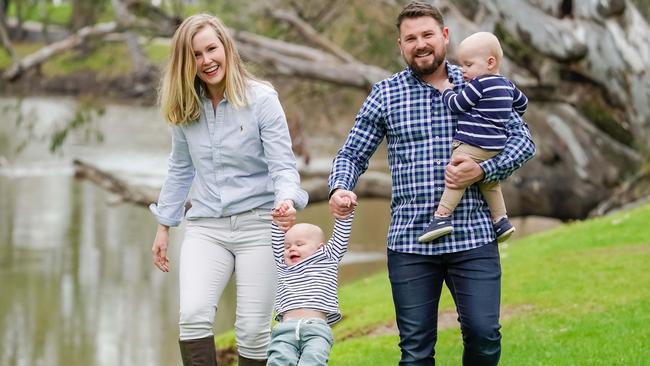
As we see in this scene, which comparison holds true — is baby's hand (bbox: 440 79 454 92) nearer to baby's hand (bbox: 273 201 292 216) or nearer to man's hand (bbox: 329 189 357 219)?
man's hand (bbox: 329 189 357 219)

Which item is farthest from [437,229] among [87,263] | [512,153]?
[87,263]

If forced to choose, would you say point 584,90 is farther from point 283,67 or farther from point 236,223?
point 236,223

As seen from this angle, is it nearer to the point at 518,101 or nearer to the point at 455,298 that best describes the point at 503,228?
the point at 455,298

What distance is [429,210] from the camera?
4.25 metres

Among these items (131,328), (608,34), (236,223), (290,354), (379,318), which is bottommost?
(131,328)

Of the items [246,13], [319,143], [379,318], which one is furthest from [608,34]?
[319,143]

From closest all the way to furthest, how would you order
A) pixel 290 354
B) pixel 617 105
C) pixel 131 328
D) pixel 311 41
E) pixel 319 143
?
1. pixel 290 354
2. pixel 131 328
3. pixel 617 105
4. pixel 311 41
5. pixel 319 143

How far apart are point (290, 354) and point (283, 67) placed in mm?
11735

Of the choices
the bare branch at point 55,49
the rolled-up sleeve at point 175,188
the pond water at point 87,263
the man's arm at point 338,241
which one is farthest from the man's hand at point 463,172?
the bare branch at point 55,49

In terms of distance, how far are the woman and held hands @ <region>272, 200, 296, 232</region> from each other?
69 millimetres

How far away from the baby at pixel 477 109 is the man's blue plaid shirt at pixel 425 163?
5cm

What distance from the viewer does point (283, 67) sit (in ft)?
51.9

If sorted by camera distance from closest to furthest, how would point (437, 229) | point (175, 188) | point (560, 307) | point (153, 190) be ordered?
point (437, 229)
point (175, 188)
point (560, 307)
point (153, 190)

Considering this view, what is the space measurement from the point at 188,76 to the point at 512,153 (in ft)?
4.17
